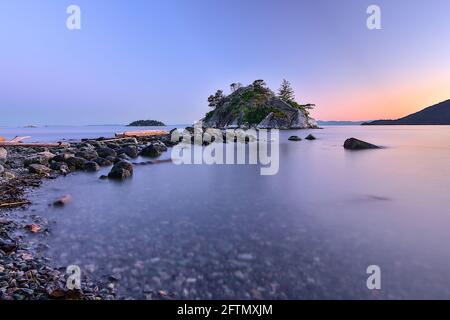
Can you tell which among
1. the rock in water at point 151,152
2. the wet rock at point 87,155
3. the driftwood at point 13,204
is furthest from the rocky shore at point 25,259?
the rock in water at point 151,152

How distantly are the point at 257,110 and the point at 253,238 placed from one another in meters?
145

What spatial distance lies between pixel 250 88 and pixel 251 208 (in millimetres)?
162107

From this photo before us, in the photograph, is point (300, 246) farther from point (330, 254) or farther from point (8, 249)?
point (8, 249)

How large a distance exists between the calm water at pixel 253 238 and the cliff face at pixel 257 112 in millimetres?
127319

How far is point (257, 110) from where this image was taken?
148 meters

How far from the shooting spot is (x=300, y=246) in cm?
672

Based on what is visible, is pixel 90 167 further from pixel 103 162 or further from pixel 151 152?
pixel 151 152

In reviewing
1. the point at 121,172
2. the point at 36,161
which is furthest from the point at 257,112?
the point at 121,172

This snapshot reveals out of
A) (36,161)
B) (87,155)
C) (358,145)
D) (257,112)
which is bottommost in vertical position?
(36,161)

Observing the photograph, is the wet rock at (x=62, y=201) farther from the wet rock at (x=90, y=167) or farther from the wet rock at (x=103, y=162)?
the wet rock at (x=103, y=162)

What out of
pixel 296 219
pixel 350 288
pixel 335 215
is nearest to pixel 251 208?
pixel 296 219

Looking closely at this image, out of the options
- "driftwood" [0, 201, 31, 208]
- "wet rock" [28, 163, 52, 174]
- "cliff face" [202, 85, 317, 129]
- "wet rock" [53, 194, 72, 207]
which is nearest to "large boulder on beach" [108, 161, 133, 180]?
"wet rock" [28, 163, 52, 174]

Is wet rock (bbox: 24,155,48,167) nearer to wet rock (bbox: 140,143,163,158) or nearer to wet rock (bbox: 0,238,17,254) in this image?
wet rock (bbox: 140,143,163,158)

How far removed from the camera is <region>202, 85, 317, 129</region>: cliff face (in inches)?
5463
